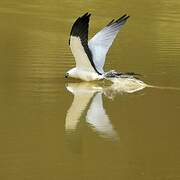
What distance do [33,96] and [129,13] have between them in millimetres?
11297

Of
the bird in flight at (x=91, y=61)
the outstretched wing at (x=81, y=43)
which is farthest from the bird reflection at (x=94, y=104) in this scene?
the outstretched wing at (x=81, y=43)

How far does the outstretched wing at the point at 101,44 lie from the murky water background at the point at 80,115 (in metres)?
0.38

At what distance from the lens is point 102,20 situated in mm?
17469

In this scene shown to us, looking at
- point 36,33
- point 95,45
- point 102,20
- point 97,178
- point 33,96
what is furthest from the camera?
point 102,20

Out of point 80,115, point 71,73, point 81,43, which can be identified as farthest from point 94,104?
point 71,73

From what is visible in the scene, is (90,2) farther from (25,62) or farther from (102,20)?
(25,62)

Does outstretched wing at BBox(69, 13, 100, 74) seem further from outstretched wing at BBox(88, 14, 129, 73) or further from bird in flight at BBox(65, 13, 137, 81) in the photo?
outstretched wing at BBox(88, 14, 129, 73)

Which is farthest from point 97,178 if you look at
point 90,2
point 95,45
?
point 90,2

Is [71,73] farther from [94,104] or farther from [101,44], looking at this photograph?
[94,104]

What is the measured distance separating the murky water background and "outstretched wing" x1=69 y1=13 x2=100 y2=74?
0.98 feet

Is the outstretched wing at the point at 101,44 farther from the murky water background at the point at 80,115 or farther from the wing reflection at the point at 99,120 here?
the wing reflection at the point at 99,120

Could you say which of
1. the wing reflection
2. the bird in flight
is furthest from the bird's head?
the wing reflection

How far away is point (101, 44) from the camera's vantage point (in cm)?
1021

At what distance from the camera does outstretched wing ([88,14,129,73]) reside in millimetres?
10055
